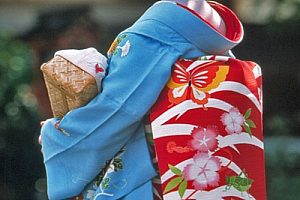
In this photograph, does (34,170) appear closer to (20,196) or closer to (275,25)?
(20,196)

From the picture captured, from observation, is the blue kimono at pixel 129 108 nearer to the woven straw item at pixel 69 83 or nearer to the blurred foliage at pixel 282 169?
the woven straw item at pixel 69 83

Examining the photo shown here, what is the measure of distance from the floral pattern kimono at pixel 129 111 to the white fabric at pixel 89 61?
2cm

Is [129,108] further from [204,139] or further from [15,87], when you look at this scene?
[15,87]

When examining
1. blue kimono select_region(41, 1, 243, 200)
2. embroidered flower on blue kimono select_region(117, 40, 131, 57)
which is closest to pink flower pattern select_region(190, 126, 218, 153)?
blue kimono select_region(41, 1, 243, 200)

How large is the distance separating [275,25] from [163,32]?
334 cm

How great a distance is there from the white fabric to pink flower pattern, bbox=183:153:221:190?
1.14 ft

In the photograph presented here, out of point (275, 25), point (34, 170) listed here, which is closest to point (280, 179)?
point (275, 25)

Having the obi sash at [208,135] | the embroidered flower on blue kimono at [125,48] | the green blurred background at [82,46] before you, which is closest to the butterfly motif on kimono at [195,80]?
the obi sash at [208,135]

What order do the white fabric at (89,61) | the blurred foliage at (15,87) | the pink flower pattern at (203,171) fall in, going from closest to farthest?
the pink flower pattern at (203,171) < the white fabric at (89,61) < the blurred foliage at (15,87)

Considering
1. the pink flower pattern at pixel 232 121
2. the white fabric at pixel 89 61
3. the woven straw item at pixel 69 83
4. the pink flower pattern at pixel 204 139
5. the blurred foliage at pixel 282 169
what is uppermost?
the white fabric at pixel 89 61

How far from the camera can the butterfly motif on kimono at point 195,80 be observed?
2389 mm

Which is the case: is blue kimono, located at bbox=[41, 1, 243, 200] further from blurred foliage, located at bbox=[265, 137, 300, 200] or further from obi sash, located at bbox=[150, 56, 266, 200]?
blurred foliage, located at bbox=[265, 137, 300, 200]

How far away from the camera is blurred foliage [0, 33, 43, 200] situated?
5402 mm

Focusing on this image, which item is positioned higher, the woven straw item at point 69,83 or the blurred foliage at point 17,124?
the woven straw item at point 69,83
